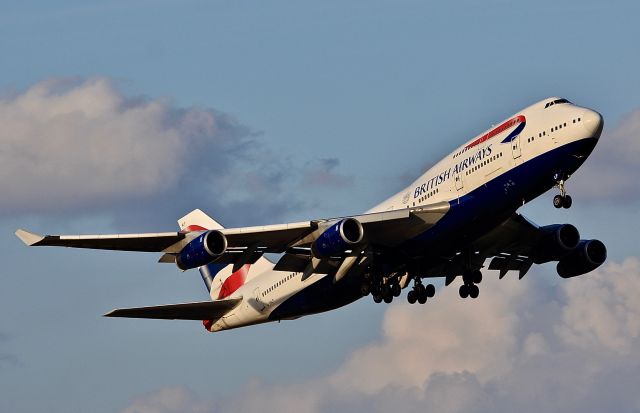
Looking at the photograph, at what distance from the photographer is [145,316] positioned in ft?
229

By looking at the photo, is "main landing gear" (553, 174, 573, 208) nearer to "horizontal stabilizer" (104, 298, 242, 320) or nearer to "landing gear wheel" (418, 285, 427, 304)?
"landing gear wheel" (418, 285, 427, 304)

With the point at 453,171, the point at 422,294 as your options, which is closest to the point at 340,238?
the point at 453,171

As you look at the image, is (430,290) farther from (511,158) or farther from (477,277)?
(511,158)

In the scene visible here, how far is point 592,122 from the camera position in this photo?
196ft

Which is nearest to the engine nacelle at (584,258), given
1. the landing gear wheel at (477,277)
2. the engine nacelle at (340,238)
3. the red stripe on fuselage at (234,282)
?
the landing gear wheel at (477,277)

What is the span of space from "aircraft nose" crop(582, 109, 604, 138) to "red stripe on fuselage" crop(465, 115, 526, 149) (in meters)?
2.63

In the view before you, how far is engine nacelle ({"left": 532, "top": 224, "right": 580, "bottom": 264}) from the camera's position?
229 feet

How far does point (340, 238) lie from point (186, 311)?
519 inches

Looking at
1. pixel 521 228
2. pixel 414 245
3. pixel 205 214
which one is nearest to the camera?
pixel 414 245

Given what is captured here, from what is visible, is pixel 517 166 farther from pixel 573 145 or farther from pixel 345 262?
pixel 345 262

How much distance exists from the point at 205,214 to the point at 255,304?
7728mm

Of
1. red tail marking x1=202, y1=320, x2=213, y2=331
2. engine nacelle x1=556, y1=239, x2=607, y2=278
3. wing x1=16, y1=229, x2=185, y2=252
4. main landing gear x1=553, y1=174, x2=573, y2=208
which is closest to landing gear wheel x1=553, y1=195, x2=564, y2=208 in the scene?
main landing gear x1=553, y1=174, x2=573, y2=208

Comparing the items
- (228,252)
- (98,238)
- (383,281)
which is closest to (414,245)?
(383,281)

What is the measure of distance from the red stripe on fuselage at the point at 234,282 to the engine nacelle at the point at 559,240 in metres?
14.5
